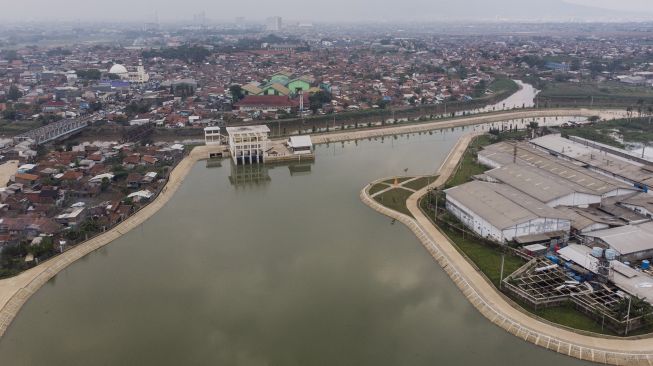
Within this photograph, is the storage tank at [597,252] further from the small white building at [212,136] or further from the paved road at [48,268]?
the small white building at [212,136]

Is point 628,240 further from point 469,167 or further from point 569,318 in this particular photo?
point 469,167

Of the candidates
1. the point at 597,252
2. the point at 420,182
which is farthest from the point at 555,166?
the point at 597,252

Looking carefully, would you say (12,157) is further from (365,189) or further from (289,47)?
(289,47)

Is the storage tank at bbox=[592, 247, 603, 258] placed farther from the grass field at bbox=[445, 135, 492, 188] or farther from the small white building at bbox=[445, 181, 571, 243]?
the grass field at bbox=[445, 135, 492, 188]

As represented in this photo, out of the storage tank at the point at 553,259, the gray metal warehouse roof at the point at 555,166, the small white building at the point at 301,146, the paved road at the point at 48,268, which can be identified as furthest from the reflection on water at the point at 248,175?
the storage tank at the point at 553,259

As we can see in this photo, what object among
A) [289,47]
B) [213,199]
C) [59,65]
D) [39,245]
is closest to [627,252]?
[213,199]

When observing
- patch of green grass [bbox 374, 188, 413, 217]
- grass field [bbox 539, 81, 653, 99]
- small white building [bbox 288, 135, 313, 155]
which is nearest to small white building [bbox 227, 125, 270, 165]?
small white building [bbox 288, 135, 313, 155]
